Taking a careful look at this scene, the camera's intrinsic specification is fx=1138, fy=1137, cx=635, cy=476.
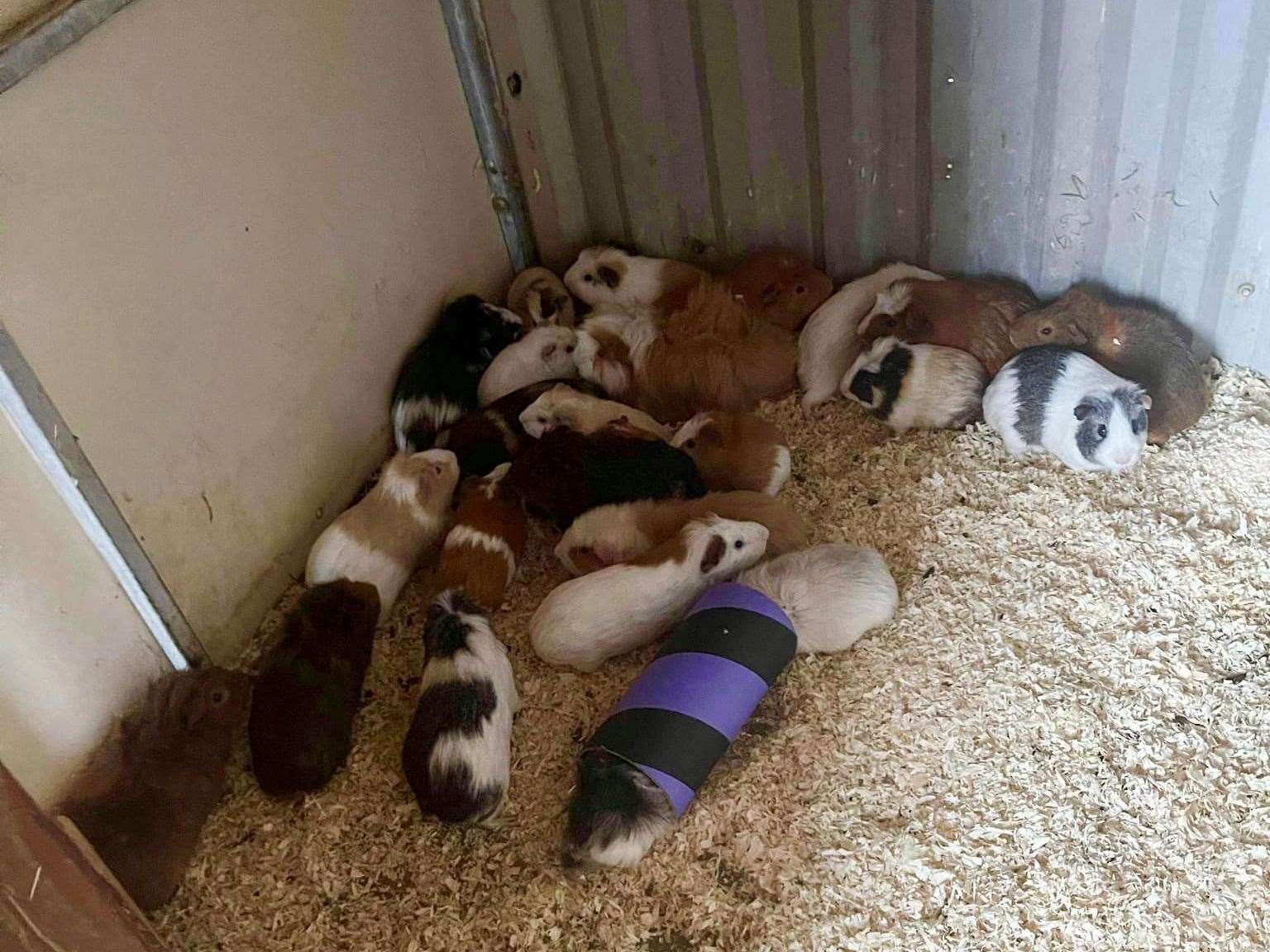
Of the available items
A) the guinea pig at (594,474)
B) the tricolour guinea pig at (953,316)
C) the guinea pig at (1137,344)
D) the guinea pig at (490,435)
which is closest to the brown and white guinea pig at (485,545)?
the guinea pig at (594,474)

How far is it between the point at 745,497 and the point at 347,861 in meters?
1.09

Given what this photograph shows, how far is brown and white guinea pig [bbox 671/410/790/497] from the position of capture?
2.61 meters

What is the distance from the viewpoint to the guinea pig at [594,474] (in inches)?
98.3

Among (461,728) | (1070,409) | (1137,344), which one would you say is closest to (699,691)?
(461,728)

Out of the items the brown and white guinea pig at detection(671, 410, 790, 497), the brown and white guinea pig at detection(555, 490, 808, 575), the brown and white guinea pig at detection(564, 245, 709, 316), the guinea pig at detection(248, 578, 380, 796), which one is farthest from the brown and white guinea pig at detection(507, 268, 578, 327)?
the guinea pig at detection(248, 578, 380, 796)

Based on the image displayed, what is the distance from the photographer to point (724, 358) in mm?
2836

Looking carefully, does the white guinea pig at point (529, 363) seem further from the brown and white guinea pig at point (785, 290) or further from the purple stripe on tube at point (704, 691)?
the purple stripe on tube at point (704, 691)

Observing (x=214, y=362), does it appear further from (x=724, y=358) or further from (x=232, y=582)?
(x=724, y=358)

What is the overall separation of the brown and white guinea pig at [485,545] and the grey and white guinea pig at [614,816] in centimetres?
58

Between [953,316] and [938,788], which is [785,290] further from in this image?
[938,788]

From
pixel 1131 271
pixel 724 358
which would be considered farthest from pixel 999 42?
pixel 724 358

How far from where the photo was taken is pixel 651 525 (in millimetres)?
2459

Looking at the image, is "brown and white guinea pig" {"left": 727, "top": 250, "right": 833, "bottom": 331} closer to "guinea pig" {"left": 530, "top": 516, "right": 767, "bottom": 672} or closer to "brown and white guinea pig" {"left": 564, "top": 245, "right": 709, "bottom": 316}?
"brown and white guinea pig" {"left": 564, "top": 245, "right": 709, "bottom": 316}

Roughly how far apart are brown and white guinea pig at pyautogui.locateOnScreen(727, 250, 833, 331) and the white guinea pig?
476mm
